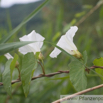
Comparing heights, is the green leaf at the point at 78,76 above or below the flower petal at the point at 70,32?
below

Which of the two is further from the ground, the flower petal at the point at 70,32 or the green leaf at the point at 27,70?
the flower petal at the point at 70,32

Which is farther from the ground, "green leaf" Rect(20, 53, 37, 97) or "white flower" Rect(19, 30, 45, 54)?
"white flower" Rect(19, 30, 45, 54)

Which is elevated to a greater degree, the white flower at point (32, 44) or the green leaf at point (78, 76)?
the white flower at point (32, 44)

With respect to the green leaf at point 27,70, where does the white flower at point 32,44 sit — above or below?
above
